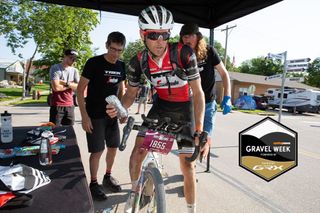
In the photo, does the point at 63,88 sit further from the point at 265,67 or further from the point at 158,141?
the point at 265,67

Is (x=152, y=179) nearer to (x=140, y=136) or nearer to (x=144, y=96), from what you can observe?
(x=140, y=136)

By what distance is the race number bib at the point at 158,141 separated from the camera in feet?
7.27

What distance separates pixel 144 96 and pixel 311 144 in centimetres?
810

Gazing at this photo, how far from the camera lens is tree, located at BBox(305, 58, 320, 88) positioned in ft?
180

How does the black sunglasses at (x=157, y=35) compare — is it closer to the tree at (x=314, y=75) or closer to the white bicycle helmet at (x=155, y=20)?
the white bicycle helmet at (x=155, y=20)

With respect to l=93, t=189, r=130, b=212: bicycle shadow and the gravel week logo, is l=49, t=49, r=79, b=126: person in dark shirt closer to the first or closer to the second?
l=93, t=189, r=130, b=212: bicycle shadow

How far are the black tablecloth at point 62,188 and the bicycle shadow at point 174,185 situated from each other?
187 cm

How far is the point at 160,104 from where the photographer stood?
2.85 meters

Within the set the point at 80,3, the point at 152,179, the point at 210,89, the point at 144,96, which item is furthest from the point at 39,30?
the point at 152,179

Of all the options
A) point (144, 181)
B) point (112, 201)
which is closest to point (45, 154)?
point (144, 181)

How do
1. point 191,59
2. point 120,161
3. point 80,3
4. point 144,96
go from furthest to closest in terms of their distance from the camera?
1. point 144,96
2. point 120,161
3. point 80,3
4. point 191,59

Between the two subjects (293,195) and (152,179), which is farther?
(293,195)

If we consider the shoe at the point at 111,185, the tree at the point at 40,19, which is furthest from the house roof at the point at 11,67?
the shoe at the point at 111,185

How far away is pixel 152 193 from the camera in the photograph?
222 cm
